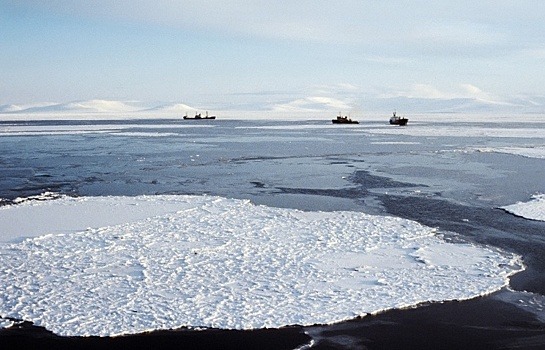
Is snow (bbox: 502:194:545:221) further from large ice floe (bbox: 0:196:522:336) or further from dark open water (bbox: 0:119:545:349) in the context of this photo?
large ice floe (bbox: 0:196:522:336)

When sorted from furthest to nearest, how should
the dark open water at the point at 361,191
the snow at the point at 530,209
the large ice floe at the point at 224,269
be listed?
the snow at the point at 530,209, the large ice floe at the point at 224,269, the dark open water at the point at 361,191

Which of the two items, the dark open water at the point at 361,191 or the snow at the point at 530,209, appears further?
the snow at the point at 530,209

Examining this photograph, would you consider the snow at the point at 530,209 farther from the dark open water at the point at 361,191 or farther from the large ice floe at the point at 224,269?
the large ice floe at the point at 224,269

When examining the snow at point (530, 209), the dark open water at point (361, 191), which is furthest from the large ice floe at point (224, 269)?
the snow at point (530, 209)


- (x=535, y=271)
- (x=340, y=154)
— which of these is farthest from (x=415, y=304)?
(x=340, y=154)

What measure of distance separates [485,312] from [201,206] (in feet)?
18.1

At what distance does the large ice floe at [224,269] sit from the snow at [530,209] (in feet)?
6.42

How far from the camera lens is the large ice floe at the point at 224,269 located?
482 centimetres

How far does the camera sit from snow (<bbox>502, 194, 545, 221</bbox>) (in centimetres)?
873

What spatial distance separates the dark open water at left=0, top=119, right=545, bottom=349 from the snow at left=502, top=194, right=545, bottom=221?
252 mm

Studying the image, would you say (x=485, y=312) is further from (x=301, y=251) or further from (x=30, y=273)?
(x=30, y=273)

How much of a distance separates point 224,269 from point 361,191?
595 cm

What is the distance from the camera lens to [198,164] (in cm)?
1653

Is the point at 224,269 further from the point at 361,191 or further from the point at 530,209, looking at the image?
the point at 361,191
